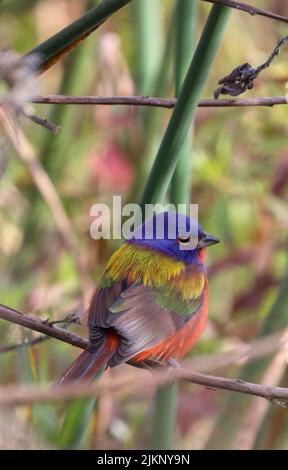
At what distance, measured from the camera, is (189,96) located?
1.92 metres

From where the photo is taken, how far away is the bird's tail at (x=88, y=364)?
217 cm

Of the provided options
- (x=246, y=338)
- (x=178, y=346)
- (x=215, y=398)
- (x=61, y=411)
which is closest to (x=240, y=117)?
(x=246, y=338)

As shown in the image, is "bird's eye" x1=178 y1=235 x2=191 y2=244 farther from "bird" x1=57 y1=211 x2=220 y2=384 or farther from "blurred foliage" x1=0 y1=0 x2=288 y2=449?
"blurred foliage" x1=0 y1=0 x2=288 y2=449

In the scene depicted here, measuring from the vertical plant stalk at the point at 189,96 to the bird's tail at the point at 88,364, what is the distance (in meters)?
→ 0.51

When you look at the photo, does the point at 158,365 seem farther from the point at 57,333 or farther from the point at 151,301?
the point at 57,333

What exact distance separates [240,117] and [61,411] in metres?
1.71

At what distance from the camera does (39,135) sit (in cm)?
455

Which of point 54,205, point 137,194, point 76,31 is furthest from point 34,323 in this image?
point 137,194

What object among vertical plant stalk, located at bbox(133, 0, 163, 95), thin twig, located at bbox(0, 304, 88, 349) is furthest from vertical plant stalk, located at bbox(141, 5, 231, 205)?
vertical plant stalk, located at bbox(133, 0, 163, 95)

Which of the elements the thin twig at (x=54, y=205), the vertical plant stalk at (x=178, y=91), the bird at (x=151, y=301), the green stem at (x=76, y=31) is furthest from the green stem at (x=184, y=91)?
the thin twig at (x=54, y=205)

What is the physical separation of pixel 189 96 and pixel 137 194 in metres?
2.06

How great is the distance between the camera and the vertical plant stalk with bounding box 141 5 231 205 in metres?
1.91

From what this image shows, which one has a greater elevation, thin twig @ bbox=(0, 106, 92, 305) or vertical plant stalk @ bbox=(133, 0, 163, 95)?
vertical plant stalk @ bbox=(133, 0, 163, 95)

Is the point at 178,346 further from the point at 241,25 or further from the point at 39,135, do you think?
the point at 241,25
